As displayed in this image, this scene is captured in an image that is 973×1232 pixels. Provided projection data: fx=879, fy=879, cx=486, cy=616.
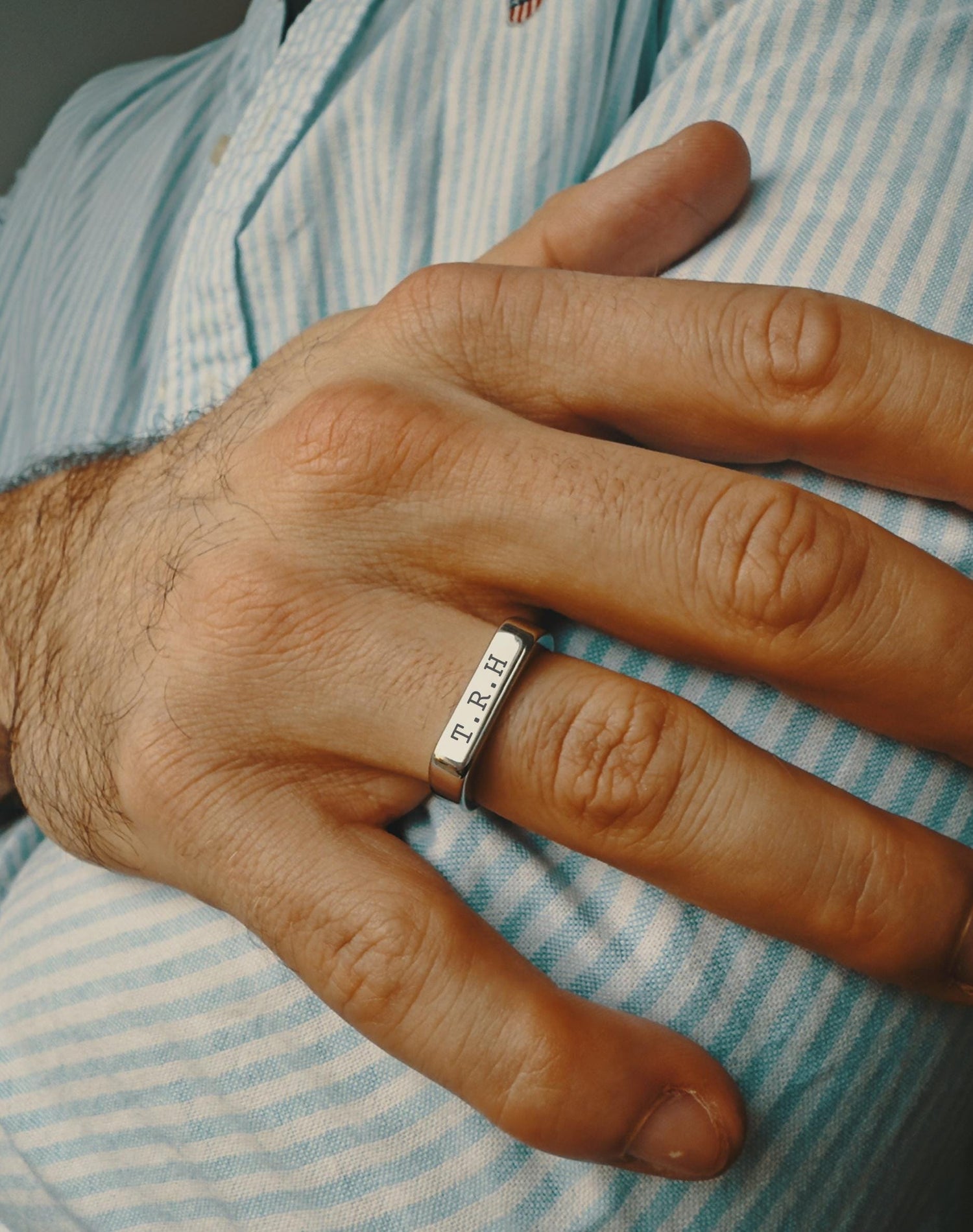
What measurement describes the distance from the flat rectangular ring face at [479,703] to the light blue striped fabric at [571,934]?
0.19ft

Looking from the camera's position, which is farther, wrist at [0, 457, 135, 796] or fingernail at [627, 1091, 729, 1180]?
wrist at [0, 457, 135, 796]

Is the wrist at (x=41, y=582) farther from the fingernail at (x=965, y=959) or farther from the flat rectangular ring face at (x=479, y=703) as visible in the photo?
the fingernail at (x=965, y=959)

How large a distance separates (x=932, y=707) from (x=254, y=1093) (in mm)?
399

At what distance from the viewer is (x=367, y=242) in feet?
2.65

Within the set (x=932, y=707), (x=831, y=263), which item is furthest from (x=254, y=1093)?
(x=831, y=263)

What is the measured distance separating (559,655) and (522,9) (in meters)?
0.59

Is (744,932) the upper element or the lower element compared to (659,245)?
lower

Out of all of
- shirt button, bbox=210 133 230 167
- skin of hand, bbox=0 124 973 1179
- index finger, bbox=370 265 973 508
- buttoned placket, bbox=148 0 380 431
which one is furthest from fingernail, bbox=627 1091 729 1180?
shirt button, bbox=210 133 230 167

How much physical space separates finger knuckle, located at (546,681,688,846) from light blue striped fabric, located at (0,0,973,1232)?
4 cm

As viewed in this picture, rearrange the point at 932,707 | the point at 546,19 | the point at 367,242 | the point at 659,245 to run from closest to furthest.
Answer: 1. the point at 932,707
2. the point at 659,245
3. the point at 546,19
4. the point at 367,242

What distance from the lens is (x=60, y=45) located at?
1437 mm

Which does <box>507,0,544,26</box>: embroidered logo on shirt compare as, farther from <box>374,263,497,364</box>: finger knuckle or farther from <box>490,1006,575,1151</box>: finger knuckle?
<box>490,1006,575,1151</box>: finger knuckle

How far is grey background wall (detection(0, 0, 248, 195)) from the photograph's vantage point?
4.57 ft

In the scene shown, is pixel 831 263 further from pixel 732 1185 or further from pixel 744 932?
pixel 732 1185
